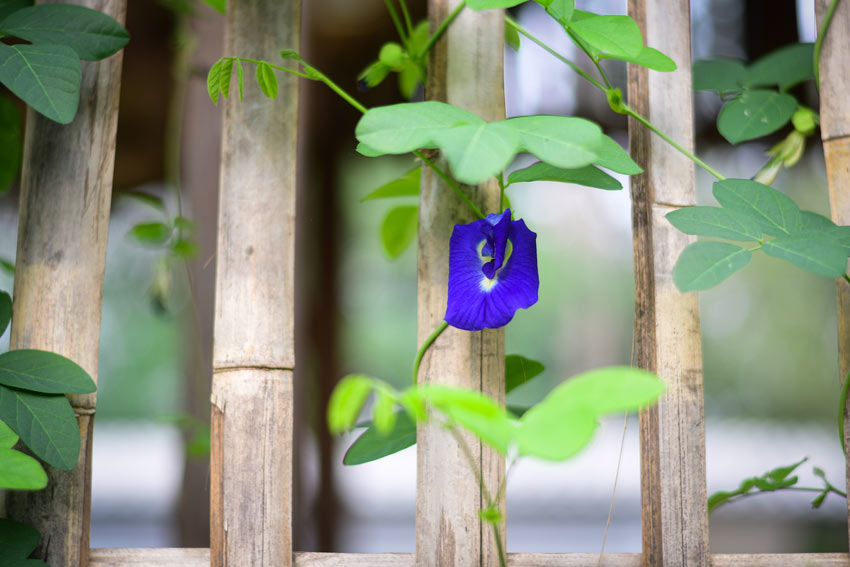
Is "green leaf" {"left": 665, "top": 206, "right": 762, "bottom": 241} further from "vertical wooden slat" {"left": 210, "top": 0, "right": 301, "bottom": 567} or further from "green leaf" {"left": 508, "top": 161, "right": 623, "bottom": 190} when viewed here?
"vertical wooden slat" {"left": 210, "top": 0, "right": 301, "bottom": 567}

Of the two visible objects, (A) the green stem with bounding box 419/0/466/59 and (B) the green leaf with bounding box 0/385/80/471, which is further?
Result: (A) the green stem with bounding box 419/0/466/59

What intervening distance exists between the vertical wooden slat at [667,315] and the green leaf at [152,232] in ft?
4.81

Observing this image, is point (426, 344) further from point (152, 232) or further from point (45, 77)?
point (152, 232)

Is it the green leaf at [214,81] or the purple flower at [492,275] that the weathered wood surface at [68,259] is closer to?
the green leaf at [214,81]

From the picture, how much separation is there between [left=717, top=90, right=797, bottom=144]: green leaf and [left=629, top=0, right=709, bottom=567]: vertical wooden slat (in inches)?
6.6

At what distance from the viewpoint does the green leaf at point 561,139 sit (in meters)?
0.66

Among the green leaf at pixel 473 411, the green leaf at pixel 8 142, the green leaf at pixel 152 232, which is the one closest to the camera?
the green leaf at pixel 473 411

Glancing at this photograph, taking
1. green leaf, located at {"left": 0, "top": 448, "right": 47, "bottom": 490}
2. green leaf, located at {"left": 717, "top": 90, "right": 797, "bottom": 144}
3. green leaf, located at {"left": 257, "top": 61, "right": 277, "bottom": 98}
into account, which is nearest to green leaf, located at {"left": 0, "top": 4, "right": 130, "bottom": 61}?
green leaf, located at {"left": 257, "top": 61, "right": 277, "bottom": 98}

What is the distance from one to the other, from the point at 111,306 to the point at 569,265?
222 cm

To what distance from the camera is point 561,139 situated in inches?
26.7

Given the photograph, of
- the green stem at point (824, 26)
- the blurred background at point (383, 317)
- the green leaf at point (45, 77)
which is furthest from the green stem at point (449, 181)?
the blurred background at point (383, 317)

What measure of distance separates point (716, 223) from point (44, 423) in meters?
0.79

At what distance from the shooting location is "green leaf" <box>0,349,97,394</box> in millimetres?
844

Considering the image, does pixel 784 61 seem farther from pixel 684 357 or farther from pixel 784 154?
pixel 684 357
